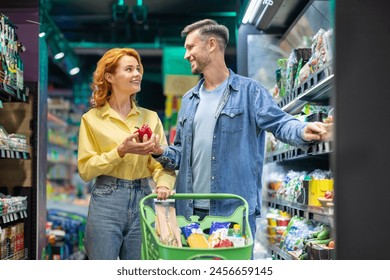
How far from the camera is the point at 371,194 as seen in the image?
81.0 inches

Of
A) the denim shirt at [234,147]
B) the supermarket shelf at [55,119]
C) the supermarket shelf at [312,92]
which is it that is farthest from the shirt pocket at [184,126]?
the supermarket shelf at [55,119]

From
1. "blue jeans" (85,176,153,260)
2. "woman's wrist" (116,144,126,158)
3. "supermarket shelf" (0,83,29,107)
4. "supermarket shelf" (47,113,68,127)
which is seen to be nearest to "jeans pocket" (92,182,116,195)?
"blue jeans" (85,176,153,260)

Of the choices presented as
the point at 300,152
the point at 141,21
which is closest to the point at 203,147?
the point at 300,152

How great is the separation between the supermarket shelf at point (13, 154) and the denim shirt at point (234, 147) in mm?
1044

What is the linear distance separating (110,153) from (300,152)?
43.6 inches

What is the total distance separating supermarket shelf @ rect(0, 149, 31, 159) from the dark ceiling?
0.60 metres

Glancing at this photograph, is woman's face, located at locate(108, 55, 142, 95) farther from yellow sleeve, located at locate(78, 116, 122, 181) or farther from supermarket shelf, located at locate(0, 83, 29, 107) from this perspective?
supermarket shelf, located at locate(0, 83, 29, 107)

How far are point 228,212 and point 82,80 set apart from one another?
6.85ft

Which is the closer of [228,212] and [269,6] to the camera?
[228,212]

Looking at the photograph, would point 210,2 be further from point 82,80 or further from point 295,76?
point 82,80

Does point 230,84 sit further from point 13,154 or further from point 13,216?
point 13,216

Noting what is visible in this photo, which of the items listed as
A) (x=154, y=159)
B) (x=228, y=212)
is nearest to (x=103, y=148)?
(x=154, y=159)

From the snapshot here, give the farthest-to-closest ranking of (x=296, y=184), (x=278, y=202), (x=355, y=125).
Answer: (x=278, y=202)
(x=296, y=184)
(x=355, y=125)

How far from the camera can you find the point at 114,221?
2494 millimetres
